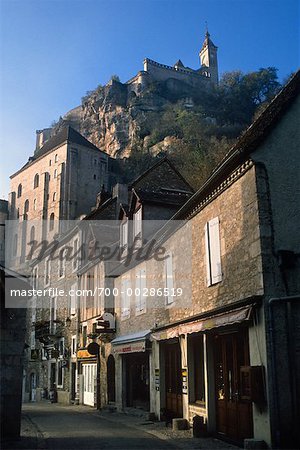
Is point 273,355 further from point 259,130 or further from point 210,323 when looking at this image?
point 259,130

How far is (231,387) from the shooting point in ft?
33.0

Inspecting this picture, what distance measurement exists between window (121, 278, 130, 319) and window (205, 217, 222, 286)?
696 cm

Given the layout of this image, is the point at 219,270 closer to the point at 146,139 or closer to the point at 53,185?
the point at 53,185

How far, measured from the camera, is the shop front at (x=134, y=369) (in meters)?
15.2

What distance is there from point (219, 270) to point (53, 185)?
170ft

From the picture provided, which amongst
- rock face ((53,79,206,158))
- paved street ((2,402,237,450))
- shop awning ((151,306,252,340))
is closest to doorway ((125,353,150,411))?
paved street ((2,402,237,450))

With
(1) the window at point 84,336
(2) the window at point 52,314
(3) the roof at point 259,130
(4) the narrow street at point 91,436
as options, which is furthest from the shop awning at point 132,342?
(2) the window at point 52,314

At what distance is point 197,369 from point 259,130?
638 centimetres

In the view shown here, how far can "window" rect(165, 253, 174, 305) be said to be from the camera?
13805 mm

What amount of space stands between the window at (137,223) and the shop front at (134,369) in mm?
3570

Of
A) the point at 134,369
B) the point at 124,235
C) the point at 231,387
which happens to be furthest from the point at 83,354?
the point at 231,387

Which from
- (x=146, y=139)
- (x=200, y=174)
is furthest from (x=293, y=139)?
(x=146, y=139)

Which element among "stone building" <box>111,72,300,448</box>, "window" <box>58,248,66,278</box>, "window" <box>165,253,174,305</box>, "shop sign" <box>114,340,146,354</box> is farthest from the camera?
"window" <box>58,248,66,278</box>

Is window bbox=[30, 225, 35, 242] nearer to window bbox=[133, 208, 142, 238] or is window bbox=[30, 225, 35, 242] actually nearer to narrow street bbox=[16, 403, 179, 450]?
window bbox=[133, 208, 142, 238]
